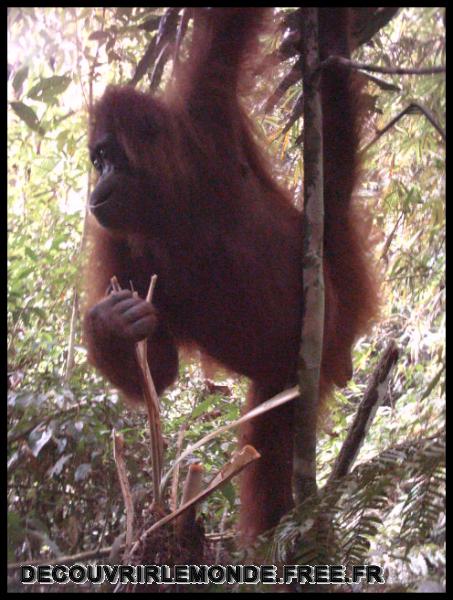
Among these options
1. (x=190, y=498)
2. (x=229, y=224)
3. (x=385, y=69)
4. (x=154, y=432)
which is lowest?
(x=190, y=498)

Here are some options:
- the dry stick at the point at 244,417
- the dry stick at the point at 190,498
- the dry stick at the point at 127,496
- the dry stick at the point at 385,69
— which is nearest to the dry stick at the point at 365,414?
the dry stick at the point at 244,417

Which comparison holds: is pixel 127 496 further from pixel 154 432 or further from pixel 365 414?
pixel 365 414

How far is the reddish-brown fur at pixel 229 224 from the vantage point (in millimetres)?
1959

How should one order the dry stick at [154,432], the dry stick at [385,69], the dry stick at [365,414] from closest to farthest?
the dry stick at [385,69] < the dry stick at [154,432] < the dry stick at [365,414]

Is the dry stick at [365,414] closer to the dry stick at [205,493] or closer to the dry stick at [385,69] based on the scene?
the dry stick at [205,493]

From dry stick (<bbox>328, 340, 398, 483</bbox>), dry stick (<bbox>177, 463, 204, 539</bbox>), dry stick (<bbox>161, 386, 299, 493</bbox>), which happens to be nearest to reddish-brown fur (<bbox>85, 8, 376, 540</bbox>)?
dry stick (<bbox>328, 340, 398, 483</bbox>)

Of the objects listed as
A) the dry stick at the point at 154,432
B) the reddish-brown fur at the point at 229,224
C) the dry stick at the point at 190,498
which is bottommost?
the dry stick at the point at 190,498

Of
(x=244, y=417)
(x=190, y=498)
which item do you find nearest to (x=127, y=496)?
(x=190, y=498)

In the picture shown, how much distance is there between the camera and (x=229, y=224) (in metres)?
2.00

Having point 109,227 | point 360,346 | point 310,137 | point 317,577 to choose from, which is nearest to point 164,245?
point 109,227

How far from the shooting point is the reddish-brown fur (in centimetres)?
196

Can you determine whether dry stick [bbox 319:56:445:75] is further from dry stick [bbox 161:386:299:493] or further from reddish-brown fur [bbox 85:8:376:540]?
dry stick [bbox 161:386:299:493]

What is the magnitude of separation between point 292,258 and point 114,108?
697 millimetres
